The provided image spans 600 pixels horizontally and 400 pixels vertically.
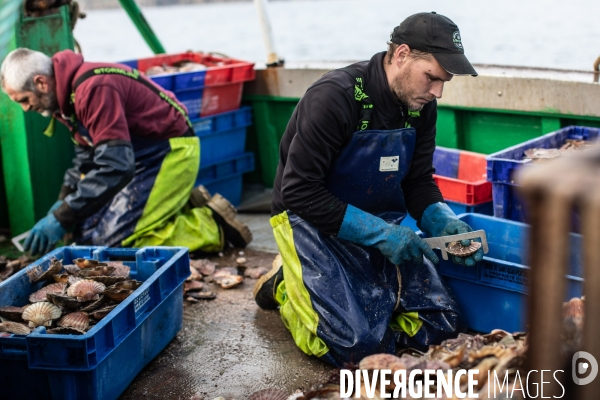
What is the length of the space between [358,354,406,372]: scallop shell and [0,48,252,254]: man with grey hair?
2535mm

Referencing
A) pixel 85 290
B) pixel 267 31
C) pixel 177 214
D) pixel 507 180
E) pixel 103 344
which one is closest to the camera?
pixel 103 344

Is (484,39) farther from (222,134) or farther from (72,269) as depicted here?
(72,269)

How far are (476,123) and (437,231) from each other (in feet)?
5.70

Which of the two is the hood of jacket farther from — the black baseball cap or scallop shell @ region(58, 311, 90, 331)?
the black baseball cap

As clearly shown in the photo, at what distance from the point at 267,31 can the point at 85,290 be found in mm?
3429

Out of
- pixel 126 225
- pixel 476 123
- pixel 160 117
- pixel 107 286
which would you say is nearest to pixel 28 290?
pixel 107 286

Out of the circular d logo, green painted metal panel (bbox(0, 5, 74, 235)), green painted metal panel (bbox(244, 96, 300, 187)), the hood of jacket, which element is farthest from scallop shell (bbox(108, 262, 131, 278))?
green painted metal panel (bbox(244, 96, 300, 187))

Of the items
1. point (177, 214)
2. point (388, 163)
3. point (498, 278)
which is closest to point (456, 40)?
point (388, 163)

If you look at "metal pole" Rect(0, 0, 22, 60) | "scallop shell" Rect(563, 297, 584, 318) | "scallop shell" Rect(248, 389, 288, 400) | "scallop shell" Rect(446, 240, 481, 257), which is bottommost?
"scallop shell" Rect(248, 389, 288, 400)

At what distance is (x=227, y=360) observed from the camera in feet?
11.2

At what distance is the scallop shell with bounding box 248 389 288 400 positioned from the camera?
2834 millimetres

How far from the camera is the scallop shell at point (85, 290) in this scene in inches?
127

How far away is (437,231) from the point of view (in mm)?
3498

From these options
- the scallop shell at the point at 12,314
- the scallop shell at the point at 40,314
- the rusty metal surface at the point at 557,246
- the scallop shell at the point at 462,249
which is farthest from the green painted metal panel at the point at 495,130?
the rusty metal surface at the point at 557,246
